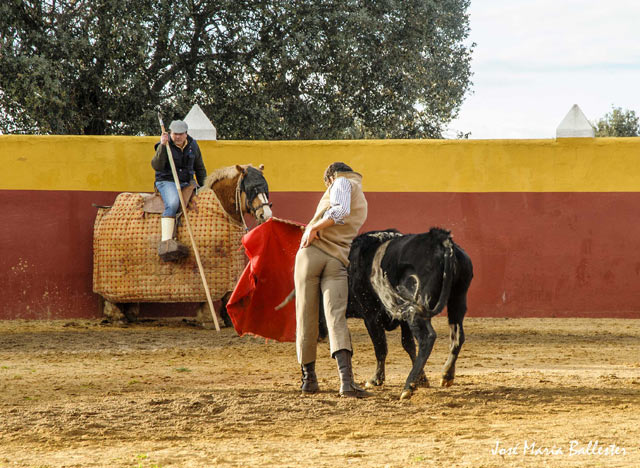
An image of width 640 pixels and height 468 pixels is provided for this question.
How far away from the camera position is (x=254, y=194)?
9.41m

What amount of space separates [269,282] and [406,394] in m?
1.56

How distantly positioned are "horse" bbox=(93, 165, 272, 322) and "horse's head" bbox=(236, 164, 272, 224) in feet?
0.04

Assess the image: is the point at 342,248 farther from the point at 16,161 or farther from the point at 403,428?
the point at 16,161

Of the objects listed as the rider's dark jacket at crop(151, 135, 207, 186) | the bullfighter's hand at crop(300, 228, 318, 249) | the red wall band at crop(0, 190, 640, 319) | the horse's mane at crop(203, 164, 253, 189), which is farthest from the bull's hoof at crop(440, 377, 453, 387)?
the red wall band at crop(0, 190, 640, 319)

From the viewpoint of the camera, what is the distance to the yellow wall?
10750 millimetres

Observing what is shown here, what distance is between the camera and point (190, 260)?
9.70 m

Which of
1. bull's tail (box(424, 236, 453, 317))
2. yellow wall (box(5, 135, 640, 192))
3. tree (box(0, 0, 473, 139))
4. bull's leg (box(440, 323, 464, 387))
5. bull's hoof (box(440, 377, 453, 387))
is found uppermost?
tree (box(0, 0, 473, 139))

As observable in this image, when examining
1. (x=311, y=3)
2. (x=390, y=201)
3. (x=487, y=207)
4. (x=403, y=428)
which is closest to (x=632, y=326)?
(x=487, y=207)

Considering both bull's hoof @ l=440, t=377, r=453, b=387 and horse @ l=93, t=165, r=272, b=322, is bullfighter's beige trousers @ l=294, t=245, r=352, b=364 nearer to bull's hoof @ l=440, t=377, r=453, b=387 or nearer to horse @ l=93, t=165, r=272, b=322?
bull's hoof @ l=440, t=377, r=453, b=387

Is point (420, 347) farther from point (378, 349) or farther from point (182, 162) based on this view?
point (182, 162)

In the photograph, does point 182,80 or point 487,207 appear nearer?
point 487,207

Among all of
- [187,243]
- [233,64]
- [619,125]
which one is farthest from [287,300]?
[619,125]

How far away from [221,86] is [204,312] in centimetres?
696

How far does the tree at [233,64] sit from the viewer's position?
14594 millimetres
